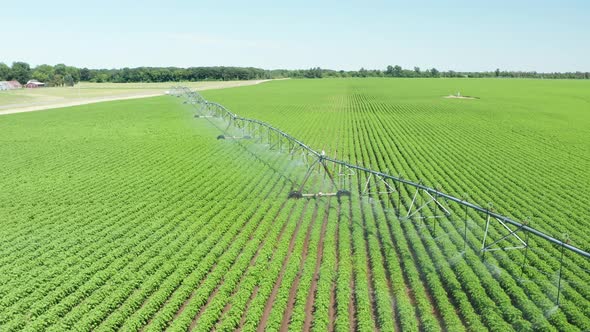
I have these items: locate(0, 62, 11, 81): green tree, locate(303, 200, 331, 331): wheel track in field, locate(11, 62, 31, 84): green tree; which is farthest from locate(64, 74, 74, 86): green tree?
locate(303, 200, 331, 331): wheel track in field

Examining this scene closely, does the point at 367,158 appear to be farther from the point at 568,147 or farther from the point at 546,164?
the point at 568,147

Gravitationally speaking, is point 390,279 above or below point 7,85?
below

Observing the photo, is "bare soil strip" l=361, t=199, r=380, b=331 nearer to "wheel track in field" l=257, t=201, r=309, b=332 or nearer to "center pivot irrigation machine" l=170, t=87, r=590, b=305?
"center pivot irrigation machine" l=170, t=87, r=590, b=305

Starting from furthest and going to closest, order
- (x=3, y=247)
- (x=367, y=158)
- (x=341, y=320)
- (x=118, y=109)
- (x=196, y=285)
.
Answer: (x=118, y=109) → (x=367, y=158) → (x=3, y=247) → (x=196, y=285) → (x=341, y=320)

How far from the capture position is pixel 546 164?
101 ft

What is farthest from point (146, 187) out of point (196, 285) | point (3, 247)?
point (196, 285)

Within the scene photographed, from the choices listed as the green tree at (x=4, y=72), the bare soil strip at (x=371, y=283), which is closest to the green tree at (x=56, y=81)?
the green tree at (x=4, y=72)

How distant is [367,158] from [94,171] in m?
19.2

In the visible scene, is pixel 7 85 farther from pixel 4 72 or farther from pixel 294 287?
pixel 294 287

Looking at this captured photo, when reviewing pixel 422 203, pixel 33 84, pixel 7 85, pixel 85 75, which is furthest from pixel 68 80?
pixel 422 203

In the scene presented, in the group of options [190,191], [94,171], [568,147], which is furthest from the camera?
[568,147]

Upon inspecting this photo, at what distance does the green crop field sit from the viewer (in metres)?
13.1

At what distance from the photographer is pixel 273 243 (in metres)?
18.0

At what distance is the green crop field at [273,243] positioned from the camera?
1306cm
